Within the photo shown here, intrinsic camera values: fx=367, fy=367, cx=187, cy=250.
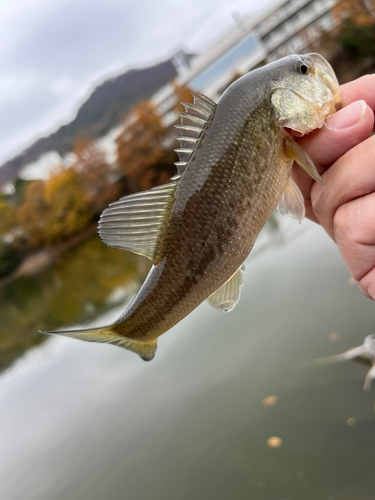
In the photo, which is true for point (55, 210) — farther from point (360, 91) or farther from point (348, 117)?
point (348, 117)

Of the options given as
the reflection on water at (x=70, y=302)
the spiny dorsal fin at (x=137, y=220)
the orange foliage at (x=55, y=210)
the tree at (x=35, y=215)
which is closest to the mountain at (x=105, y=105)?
the tree at (x=35, y=215)

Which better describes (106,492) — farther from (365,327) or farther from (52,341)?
(52,341)

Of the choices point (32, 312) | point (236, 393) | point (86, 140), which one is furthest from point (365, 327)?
point (86, 140)

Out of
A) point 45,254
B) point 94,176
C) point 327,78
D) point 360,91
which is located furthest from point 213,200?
point 94,176

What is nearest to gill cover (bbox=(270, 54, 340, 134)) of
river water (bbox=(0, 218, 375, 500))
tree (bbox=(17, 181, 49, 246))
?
river water (bbox=(0, 218, 375, 500))

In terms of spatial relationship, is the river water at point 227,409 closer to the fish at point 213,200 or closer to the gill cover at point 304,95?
the fish at point 213,200

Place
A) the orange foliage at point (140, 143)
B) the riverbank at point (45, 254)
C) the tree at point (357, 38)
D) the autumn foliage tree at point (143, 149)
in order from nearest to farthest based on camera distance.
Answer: the tree at point (357, 38)
the autumn foliage tree at point (143, 149)
the riverbank at point (45, 254)
the orange foliage at point (140, 143)
